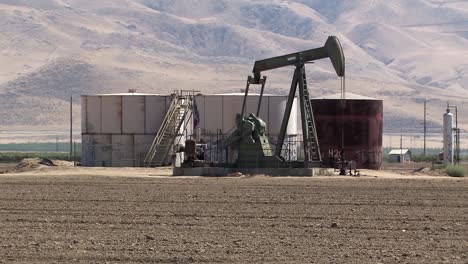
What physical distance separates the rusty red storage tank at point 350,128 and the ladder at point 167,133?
6.15 metres

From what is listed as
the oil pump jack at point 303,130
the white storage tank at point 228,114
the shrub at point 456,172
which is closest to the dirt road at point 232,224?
the oil pump jack at point 303,130

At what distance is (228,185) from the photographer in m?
37.5

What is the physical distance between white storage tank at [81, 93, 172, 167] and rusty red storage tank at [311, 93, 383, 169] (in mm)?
7352

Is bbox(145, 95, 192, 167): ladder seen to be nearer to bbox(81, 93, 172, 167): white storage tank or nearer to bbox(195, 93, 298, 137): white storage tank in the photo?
bbox(81, 93, 172, 167): white storage tank

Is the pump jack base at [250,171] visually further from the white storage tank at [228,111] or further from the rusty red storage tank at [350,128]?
the white storage tank at [228,111]

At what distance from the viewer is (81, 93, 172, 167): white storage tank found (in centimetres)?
5969

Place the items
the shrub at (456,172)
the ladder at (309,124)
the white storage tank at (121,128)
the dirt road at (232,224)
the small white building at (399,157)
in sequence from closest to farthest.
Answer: the dirt road at (232,224) < the ladder at (309,124) < the shrub at (456,172) < the white storage tank at (121,128) < the small white building at (399,157)

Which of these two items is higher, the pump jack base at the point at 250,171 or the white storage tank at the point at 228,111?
the white storage tank at the point at 228,111

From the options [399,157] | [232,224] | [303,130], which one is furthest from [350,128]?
[232,224]

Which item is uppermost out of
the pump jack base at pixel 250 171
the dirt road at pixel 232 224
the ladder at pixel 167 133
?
the ladder at pixel 167 133

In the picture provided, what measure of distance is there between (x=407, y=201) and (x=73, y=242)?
11.3m

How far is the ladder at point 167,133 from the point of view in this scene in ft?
191

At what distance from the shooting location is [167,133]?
59.1 m

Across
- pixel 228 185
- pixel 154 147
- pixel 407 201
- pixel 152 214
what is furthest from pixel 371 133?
pixel 152 214
